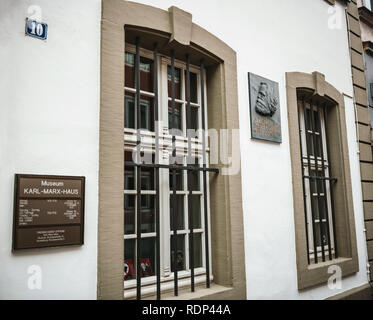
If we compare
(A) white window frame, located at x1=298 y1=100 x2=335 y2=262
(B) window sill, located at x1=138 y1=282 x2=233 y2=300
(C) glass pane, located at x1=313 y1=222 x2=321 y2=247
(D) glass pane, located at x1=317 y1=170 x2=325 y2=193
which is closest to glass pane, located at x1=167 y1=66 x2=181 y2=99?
(B) window sill, located at x1=138 y1=282 x2=233 y2=300

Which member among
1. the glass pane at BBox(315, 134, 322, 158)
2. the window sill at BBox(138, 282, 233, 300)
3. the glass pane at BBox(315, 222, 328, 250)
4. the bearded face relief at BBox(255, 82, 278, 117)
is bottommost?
the window sill at BBox(138, 282, 233, 300)

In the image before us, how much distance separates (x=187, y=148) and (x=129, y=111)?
2.33 ft

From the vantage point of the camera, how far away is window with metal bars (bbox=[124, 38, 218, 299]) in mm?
2783

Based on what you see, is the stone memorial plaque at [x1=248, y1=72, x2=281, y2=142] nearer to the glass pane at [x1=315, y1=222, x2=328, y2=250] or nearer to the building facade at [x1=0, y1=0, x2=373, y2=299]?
the building facade at [x1=0, y1=0, x2=373, y2=299]

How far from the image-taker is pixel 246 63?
3.68m

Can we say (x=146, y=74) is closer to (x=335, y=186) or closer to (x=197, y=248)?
(x=197, y=248)

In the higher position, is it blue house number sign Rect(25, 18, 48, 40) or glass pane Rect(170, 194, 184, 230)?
blue house number sign Rect(25, 18, 48, 40)

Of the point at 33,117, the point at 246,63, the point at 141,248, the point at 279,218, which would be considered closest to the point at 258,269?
the point at 279,218

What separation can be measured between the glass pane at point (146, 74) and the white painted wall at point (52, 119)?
2.10 feet

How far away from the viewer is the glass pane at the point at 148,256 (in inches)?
113

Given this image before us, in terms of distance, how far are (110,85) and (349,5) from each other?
17.4 feet

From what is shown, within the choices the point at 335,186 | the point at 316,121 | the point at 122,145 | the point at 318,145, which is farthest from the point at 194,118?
the point at 335,186

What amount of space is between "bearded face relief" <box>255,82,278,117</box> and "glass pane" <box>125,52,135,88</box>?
1.51 meters

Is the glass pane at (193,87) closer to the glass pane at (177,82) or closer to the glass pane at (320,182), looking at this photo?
the glass pane at (177,82)
